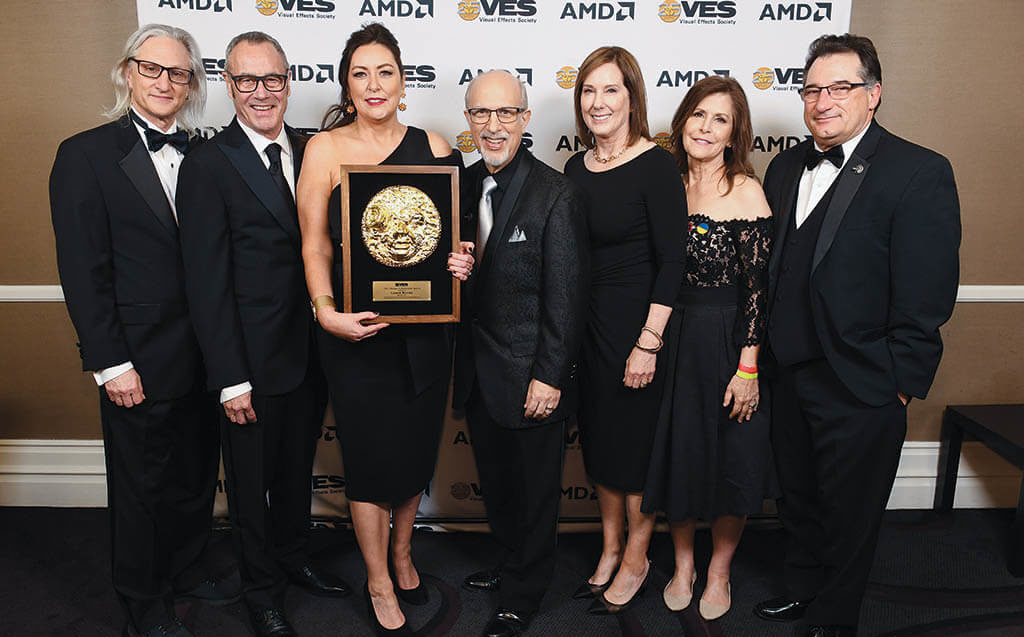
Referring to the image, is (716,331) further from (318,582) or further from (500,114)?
(318,582)

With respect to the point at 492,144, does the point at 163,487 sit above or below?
below

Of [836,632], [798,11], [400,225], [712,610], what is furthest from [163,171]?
[836,632]

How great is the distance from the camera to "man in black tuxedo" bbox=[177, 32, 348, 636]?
205 cm

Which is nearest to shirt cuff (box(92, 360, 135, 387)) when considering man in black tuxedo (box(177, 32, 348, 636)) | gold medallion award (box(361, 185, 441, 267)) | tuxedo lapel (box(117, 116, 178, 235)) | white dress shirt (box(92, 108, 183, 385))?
white dress shirt (box(92, 108, 183, 385))

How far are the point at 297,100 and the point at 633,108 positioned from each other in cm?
151

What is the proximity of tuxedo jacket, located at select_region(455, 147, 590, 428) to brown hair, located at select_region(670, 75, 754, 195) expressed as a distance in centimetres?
52

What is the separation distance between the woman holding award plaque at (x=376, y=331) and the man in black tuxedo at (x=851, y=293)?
1.09 m

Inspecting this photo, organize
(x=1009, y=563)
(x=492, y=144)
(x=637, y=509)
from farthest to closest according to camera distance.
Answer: (x=1009, y=563)
(x=637, y=509)
(x=492, y=144)

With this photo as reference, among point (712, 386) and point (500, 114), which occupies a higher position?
point (500, 114)

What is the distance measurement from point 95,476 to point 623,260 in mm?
2766

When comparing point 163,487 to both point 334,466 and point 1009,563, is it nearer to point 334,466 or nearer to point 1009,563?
point 334,466

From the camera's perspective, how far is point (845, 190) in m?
2.10

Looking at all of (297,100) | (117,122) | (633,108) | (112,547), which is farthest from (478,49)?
(112,547)

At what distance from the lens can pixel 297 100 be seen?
292 cm
